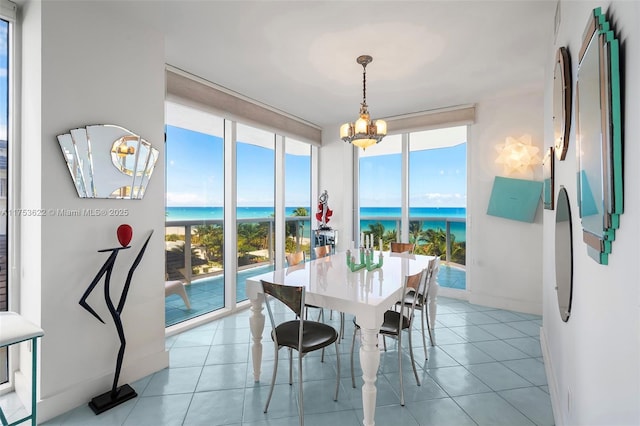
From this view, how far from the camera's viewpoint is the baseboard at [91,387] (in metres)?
1.84

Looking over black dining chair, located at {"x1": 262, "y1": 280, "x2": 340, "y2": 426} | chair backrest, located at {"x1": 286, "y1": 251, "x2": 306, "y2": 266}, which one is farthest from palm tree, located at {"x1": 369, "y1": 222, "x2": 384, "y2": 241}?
black dining chair, located at {"x1": 262, "y1": 280, "x2": 340, "y2": 426}

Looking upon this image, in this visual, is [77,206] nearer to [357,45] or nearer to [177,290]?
[177,290]

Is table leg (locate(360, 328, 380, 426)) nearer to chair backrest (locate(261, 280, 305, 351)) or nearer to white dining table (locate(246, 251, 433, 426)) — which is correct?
white dining table (locate(246, 251, 433, 426))

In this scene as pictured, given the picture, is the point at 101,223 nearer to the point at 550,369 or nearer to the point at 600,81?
the point at 600,81

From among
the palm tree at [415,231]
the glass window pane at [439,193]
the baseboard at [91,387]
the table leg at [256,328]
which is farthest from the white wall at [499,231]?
the baseboard at [91,387]

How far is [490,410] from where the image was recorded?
193 centimetres

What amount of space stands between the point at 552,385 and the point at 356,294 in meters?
1.48

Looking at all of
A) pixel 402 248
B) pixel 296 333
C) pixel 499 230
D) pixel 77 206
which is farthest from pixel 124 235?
pixel 499 230

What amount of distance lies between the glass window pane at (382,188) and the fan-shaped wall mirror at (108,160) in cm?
342

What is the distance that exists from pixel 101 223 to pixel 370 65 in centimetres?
263

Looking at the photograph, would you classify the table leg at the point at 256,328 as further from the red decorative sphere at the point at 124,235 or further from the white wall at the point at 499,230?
the white wall at the point at 499,230

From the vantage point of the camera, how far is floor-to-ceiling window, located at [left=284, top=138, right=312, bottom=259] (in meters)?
4.82

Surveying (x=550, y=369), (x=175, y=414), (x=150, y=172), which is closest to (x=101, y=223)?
(x=150, y=172)

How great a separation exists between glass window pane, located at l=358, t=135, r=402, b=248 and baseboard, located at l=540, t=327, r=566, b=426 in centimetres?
252
